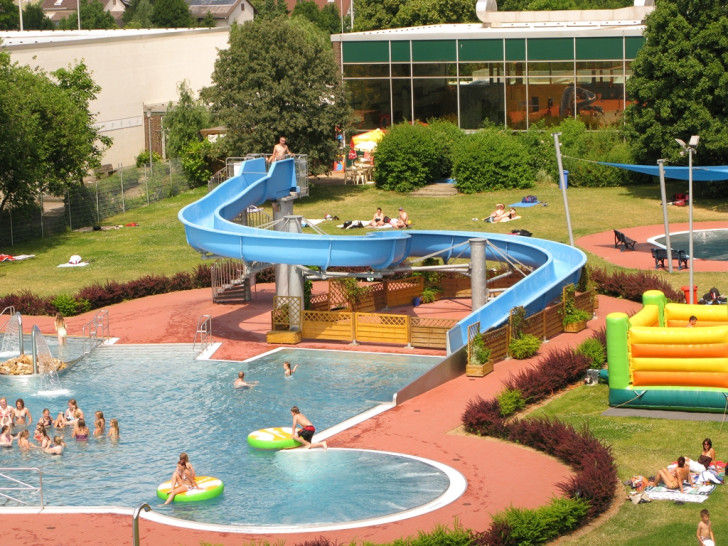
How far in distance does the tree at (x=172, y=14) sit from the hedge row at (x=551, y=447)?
113 meters

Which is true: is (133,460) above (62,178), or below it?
below

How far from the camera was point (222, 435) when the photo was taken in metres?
29.0

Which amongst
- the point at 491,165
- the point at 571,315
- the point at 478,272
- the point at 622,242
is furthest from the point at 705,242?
the point at 478,272

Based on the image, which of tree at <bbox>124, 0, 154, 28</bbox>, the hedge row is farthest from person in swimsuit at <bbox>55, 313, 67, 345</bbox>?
tree at <bbox>124, 0, 154, 28</bbox>

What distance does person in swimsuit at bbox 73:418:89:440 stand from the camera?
28.9 m

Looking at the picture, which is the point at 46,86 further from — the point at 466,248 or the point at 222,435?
the point at 222,435

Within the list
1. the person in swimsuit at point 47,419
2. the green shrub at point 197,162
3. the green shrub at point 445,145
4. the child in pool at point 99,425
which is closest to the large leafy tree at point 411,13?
the green shrub at point 445,145

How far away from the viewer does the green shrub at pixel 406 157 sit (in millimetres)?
62469

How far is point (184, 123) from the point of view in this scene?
69.8m

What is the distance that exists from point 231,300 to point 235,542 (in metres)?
22.0

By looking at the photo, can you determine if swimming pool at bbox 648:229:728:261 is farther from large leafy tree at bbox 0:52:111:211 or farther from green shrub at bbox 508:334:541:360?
large leafy tree at bbox 0:52:111:211

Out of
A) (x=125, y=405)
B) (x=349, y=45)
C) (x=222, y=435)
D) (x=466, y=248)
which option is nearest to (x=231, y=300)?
(x=466, y=248)

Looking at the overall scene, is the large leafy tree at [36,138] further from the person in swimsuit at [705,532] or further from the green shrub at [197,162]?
the person in swimsuit at [705,532]

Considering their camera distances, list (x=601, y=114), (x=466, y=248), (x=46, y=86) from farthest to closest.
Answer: (x=601, y=114) → (x=46, y=86) → (x=466, y=248)
